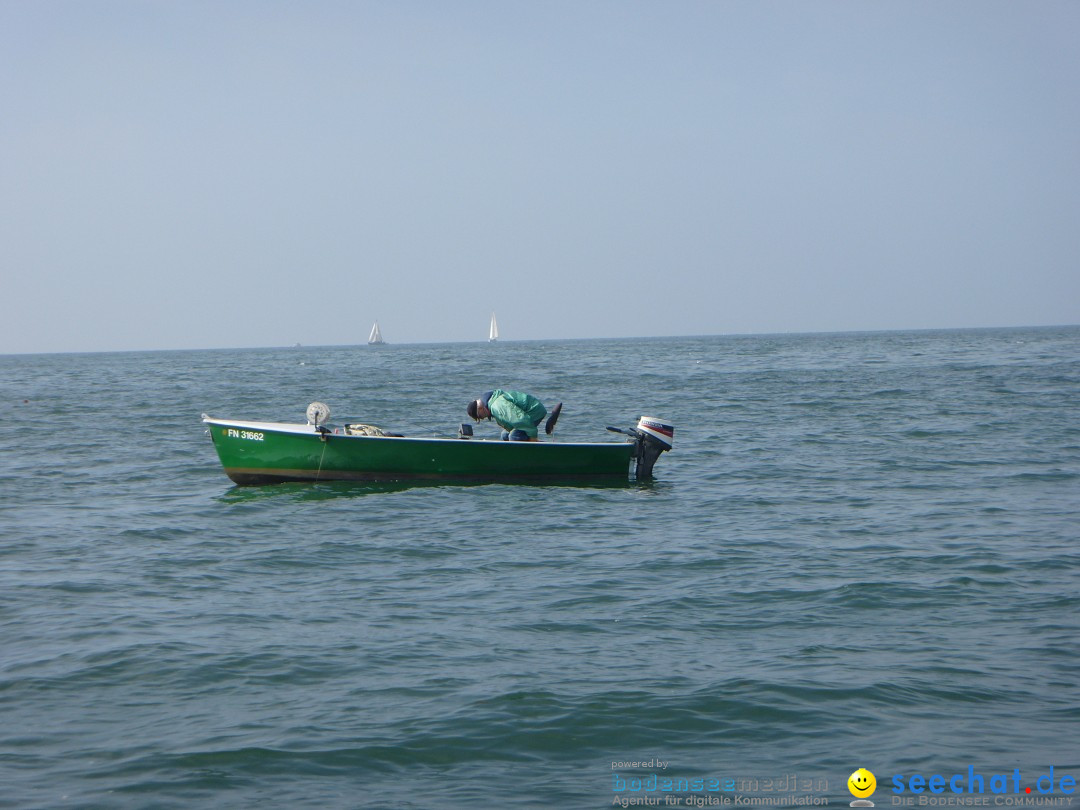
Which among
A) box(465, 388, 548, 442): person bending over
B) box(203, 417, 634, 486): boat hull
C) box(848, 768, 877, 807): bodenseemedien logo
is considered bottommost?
box(848, 768, 877, 807): bodenseemedien logo

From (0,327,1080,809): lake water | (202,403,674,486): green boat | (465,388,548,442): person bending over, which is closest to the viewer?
(0,327,1080,809): lake water

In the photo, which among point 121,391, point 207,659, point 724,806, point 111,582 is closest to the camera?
point 724,806

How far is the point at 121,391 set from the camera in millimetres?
48188

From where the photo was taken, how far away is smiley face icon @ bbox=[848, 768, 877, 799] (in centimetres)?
561

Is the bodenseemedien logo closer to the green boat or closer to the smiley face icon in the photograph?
the smiley face icon

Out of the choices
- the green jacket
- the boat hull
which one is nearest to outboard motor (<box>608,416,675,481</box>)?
the boat hull

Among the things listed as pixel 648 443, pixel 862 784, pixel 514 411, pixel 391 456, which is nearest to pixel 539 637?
pixel 862 784

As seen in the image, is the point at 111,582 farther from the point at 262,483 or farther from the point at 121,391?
the point at 121,391

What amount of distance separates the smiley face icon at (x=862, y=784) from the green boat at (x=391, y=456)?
10.0 m

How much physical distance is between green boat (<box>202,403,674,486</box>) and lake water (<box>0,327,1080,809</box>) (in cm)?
30

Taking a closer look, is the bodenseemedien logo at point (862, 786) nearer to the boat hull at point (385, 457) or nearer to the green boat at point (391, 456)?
the green boat at point (391, 456)

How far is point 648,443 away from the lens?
16266mm

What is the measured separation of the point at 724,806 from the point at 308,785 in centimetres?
224

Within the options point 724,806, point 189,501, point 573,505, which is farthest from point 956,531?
point 189,501
